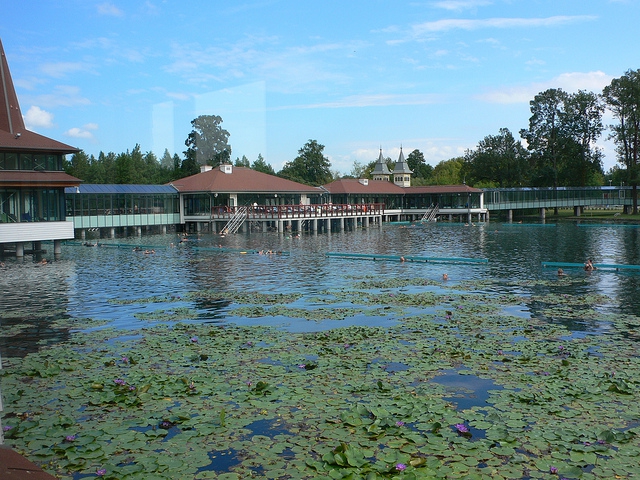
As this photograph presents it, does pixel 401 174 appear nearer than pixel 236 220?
No

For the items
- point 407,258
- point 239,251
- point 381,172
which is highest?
point 381,172

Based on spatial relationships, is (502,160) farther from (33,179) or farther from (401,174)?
(33,179)

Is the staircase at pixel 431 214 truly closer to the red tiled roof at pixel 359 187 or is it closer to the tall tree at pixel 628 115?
the red tiled roof at pixel 359 187

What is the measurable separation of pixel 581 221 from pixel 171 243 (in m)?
51.6

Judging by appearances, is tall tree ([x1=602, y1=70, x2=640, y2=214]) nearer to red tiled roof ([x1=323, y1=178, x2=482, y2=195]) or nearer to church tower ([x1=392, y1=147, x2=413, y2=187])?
red tiled roof ([x1=323, y1=178, x2=482, y2=195])

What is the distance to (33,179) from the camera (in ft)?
117

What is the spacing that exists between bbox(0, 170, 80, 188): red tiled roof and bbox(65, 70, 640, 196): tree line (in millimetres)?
42952

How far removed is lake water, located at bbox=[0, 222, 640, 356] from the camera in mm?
19634

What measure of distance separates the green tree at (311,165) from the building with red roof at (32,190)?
7158 centimetres

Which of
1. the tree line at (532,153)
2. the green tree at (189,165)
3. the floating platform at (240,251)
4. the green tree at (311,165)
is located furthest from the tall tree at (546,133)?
the floating platform at (240,251)

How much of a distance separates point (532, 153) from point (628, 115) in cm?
1653

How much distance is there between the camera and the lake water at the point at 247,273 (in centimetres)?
1963

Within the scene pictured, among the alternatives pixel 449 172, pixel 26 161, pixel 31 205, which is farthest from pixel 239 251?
pixel 449 172

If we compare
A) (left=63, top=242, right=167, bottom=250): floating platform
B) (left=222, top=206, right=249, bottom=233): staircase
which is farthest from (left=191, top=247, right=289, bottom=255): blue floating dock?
(left=222, top=206, right=249, bottom=233): staircase
